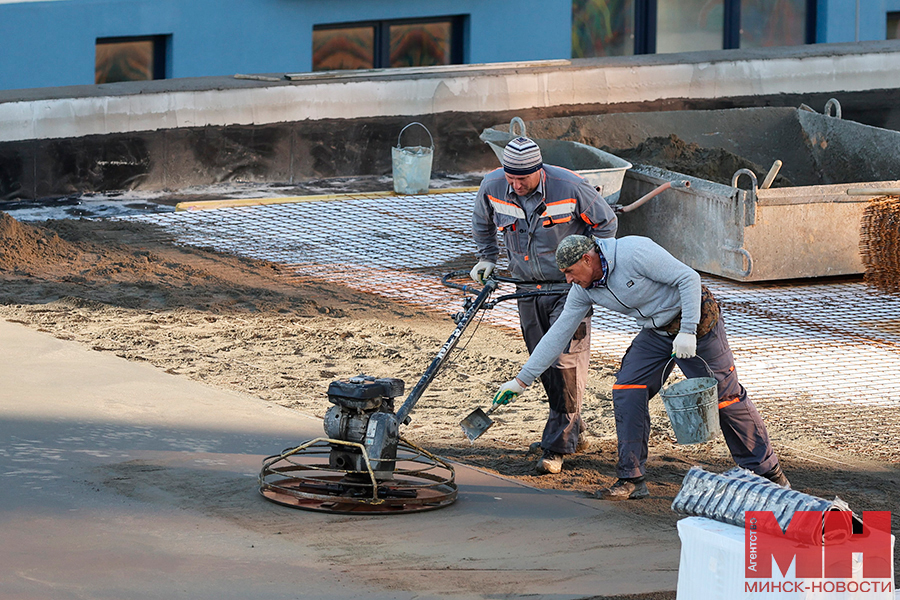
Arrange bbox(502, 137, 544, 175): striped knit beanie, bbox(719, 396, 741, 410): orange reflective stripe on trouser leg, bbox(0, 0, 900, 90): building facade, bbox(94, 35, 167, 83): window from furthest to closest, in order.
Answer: bbox(94, 35, 167, 83): window, bbox(0, 0, 900, 90): building facade, bbox(502, 137, 544, 175): striped knit beanie, bbox(719, 396, 741, 410): orange reflective stripe on trouser leg

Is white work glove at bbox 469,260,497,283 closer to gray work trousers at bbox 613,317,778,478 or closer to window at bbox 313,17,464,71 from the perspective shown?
gray work trousers at bbox 613,317,778,478

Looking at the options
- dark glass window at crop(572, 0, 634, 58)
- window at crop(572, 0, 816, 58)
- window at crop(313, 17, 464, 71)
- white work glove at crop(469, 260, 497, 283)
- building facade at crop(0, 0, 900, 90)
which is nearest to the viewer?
white work glove at crop(469, 260, 497, 283)

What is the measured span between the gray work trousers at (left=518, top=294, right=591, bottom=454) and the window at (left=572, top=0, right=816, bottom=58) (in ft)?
38.0

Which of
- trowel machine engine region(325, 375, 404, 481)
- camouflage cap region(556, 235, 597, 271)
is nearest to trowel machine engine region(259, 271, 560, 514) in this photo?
trowel machine engine region(325, 375, 404, 481)

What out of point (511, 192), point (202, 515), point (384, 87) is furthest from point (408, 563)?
point (384, 87)

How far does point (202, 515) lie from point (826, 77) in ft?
38.1

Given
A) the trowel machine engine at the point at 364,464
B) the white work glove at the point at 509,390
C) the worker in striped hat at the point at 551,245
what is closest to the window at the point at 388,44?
the worker in striped hat at the point at 551,245

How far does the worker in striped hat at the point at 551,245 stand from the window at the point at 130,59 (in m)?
9.57

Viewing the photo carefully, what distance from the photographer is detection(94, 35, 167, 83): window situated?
601 inches

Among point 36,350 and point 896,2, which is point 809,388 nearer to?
point 36,350

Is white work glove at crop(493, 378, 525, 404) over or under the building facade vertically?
under

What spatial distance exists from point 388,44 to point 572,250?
1137 centimetres

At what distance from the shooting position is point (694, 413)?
5812mm

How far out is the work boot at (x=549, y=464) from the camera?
6.62 m
